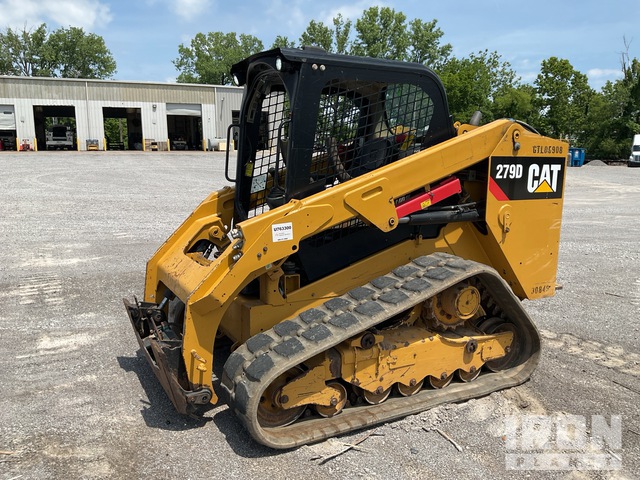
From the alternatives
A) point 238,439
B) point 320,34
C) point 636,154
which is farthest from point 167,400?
point 320,34

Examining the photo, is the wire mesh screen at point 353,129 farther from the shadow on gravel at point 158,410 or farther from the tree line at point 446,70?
the tree line at point 446,70

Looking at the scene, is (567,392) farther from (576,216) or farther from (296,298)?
(576,216)

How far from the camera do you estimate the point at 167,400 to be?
13.8ft

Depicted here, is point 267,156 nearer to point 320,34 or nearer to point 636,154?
point 636,154

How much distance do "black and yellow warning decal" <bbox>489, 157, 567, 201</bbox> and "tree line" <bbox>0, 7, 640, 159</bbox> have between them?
107 ft

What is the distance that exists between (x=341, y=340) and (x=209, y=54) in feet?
266

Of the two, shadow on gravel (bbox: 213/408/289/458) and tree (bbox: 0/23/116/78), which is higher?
tree (bbox: 0/23/116/78)

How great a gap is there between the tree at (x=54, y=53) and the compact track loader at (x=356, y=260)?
240 ft

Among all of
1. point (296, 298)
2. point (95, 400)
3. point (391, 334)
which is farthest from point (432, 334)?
point (95, 400)

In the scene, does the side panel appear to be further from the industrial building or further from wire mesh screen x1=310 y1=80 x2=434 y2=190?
the industrial building

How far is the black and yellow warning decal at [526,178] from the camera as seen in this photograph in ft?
14.1

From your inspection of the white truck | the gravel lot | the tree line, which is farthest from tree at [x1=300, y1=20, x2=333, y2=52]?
the gravel lot

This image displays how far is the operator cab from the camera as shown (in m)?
3.76

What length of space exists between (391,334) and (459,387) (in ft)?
2.60
